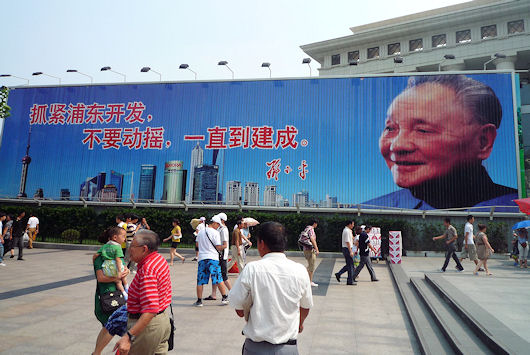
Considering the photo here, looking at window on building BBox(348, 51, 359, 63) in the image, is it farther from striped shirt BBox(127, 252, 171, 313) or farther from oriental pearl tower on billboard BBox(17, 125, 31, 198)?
striped shirt BBox(127, 252, 171, 313)

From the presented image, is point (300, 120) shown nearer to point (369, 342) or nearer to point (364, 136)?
point (364, 136)

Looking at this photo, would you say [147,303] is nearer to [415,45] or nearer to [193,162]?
[193,162]

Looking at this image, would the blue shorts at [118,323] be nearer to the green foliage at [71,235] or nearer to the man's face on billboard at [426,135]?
the green foliage at [71,235]

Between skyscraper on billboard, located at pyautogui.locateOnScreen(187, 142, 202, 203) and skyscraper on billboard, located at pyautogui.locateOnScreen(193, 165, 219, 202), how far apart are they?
131 millimetres

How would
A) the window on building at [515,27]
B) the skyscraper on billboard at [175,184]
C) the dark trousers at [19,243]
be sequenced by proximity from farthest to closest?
the window on building at [515,27] → the skyscraper on billboard at [175,184] → the dark trousers at [19,243]

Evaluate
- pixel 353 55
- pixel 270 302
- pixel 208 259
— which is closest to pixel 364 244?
pixel 208 259

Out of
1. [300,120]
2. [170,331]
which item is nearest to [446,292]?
[170,331]

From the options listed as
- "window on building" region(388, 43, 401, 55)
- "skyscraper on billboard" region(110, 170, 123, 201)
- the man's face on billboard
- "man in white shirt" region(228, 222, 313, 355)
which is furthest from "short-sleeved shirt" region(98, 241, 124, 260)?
"window on building" region(388, 43, 401, 55)

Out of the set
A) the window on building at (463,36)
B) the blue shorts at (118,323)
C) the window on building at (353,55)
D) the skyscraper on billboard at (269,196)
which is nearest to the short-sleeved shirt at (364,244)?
the blue shorts at (118,323)

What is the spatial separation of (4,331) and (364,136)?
18667mm

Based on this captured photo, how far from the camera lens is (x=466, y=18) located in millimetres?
35438

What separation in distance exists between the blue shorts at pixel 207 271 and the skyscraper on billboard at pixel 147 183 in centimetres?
1679

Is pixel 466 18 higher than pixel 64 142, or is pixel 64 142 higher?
pixel 466 18

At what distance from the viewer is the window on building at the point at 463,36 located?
119 ft
